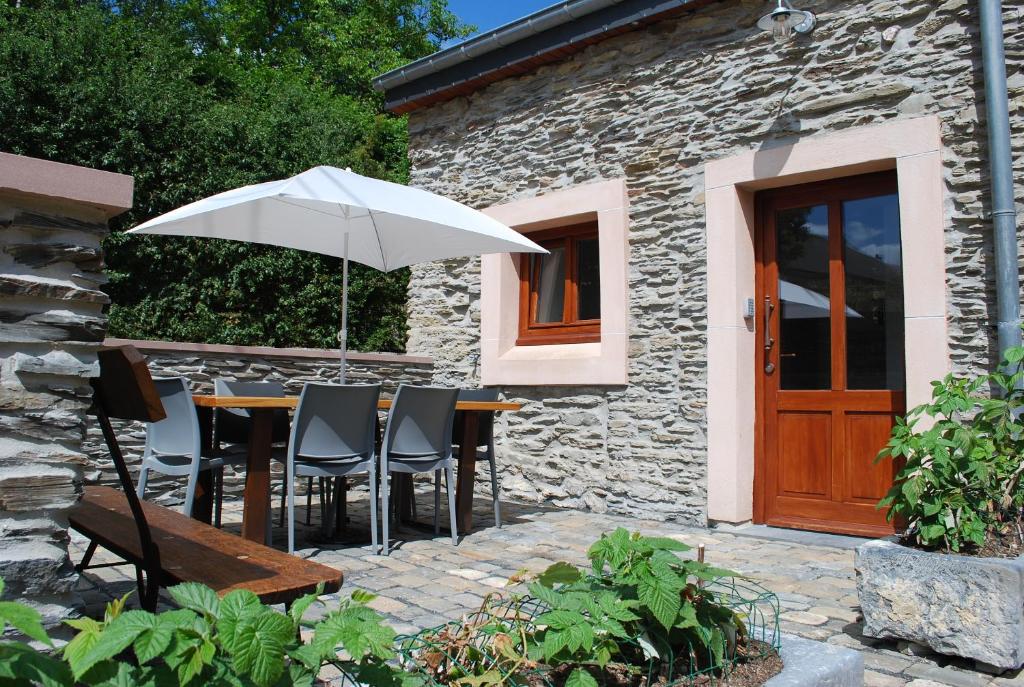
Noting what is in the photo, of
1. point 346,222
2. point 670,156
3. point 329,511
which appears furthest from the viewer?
point 670,156

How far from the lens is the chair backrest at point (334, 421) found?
4.14m

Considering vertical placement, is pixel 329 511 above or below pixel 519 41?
below

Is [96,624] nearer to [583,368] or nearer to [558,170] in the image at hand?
[583,368]

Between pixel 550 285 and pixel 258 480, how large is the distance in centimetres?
339

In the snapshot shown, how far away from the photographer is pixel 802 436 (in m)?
5.26

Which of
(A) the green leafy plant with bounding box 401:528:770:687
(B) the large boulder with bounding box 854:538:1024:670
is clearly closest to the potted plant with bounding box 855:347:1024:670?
(B) the large boulder with bounding box 854:538:1024:670

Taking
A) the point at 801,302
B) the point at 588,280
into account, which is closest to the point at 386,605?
the point at 801,302

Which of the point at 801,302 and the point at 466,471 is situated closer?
the point at 466,471

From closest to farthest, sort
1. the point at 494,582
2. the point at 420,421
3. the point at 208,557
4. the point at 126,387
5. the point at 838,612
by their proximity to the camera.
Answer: the point at 126,387, the point at 208,557, the point at 838,612, the point at 494,582, the point at 420,421

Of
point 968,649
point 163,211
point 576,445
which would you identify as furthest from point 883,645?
point 163,211

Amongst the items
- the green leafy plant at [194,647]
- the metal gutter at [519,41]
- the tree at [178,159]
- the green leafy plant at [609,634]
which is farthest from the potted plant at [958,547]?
the tree at [178,159]

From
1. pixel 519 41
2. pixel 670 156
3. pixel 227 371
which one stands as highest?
pixel 519 41

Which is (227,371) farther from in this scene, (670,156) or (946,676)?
(946,676)

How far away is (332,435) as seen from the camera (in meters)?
4.25
